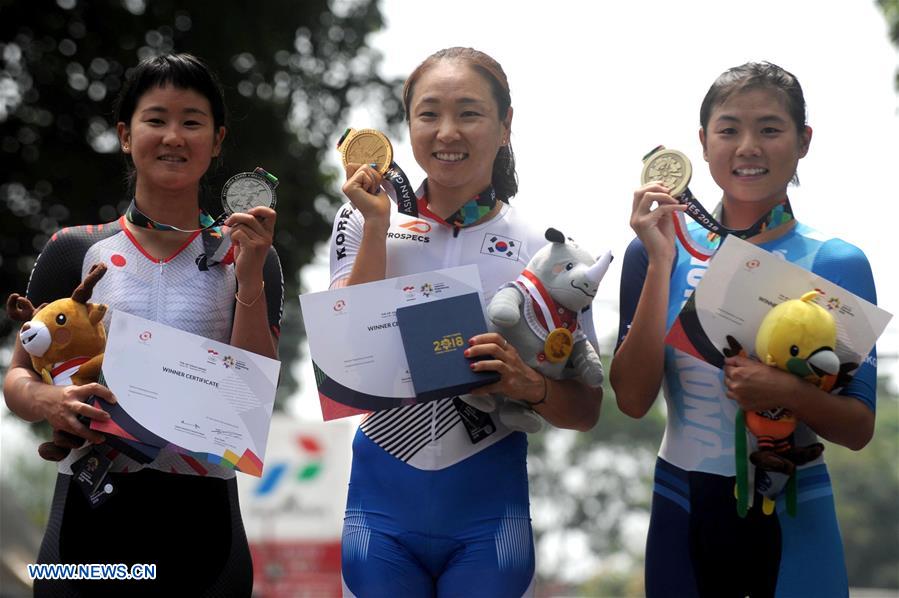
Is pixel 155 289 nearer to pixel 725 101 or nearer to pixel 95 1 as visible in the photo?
pixel 725 101

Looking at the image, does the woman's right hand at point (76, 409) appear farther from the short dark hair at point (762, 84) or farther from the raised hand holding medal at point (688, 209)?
the short dark hair at point (762, 84)

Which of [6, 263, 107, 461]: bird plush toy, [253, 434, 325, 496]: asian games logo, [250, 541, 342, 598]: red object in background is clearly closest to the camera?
[6, 263, 107, 461]: bird plush toy

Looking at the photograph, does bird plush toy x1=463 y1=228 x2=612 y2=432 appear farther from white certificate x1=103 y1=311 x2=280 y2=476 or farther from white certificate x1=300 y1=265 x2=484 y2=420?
white certificate x1=103 y1=311 x2=280 y2=476

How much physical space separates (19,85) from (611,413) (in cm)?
3878

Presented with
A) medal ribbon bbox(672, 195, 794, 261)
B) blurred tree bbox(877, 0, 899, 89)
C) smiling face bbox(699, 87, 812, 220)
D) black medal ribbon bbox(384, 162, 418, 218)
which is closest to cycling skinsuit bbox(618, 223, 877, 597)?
medal ribbon bbox(672, 195, 794, 261)

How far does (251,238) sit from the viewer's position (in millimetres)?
3590

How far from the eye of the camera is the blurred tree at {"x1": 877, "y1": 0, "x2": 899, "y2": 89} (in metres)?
8.36

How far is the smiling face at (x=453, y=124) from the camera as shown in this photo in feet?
12.2

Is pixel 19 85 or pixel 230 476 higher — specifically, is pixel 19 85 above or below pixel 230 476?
above

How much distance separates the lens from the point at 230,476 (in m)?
3.72

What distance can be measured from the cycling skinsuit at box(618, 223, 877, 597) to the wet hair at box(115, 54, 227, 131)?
58.9 inches

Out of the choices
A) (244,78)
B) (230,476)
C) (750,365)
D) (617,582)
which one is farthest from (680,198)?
(617,582)

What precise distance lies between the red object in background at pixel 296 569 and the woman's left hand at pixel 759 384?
1712 centimetres

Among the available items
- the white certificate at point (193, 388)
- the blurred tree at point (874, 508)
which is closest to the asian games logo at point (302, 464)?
the white certificate at point (193, 388)
